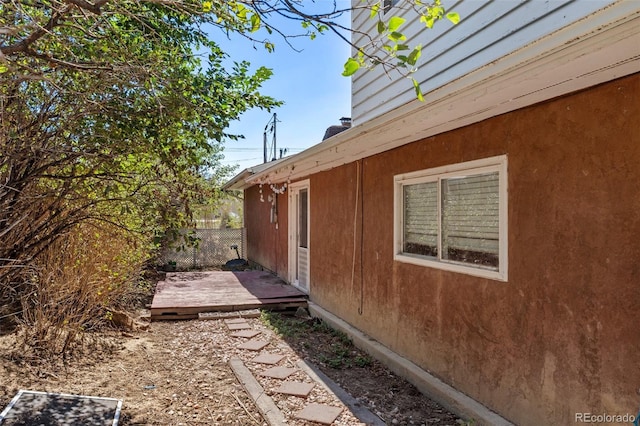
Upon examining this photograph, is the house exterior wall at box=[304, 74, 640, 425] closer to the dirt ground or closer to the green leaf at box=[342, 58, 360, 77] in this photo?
the dirt ground

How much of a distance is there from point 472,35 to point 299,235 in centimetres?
605

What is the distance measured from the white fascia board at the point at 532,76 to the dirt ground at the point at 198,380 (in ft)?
8.26

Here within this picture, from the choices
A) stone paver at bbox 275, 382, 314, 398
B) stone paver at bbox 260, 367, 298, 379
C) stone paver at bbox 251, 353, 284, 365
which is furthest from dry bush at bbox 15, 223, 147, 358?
stone paver at bbox 275, 382, 314, 398

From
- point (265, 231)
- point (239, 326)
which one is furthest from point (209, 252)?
point (239, 326)

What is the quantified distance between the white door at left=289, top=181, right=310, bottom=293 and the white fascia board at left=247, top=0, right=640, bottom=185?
15.4ft

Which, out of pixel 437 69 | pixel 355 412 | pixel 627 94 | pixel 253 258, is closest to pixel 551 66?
pixel 627 94

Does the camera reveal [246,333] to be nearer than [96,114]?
No

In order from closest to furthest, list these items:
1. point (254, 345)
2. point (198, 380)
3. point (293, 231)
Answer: point (198, 380) → point (254, 345) → point (293, 231)

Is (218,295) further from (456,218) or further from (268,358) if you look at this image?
(456,218)

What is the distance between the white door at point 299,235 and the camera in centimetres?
876

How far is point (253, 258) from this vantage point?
13.8m

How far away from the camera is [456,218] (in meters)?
4.01

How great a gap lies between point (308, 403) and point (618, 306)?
2.62m

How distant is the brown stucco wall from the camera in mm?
2465
